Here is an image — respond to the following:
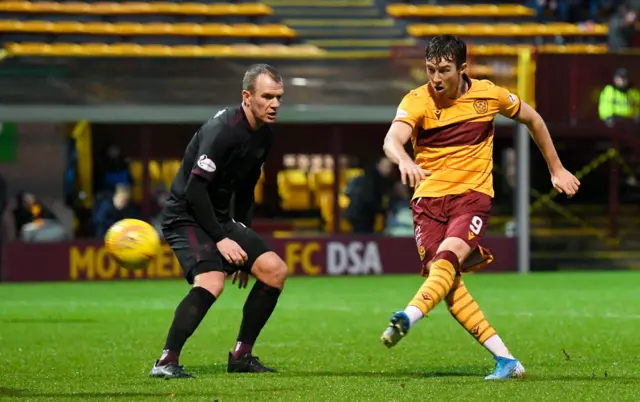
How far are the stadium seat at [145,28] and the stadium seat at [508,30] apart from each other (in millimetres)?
2743

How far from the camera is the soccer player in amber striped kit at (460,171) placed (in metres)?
7.77

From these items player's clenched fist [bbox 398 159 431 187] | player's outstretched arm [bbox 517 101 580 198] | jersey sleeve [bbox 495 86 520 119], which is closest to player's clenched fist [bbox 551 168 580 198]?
player's outstretched arm [bbox 517 101 580 198]

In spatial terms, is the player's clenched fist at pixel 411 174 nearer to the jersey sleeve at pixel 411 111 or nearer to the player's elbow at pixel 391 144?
the player's elbow at pixel 391 144

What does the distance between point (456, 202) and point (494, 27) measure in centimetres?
1993

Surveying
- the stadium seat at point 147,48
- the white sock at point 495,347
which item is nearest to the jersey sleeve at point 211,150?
the white sock at point 495,347

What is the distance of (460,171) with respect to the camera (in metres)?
7.94

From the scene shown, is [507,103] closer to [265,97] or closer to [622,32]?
[265,97]

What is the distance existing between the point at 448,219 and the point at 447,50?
38.9 inches

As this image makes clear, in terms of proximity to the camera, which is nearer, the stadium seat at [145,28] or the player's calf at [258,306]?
the player's calf at [258,306]

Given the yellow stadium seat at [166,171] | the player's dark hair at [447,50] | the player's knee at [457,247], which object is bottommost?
the yellow stadium seat at [166,171]

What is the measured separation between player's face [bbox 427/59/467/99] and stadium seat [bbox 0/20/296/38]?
60.9 ft

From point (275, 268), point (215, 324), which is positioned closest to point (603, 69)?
point (215, 324)

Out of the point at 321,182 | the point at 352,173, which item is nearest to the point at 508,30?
the point at 352,173

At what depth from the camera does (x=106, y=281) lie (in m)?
20.5
